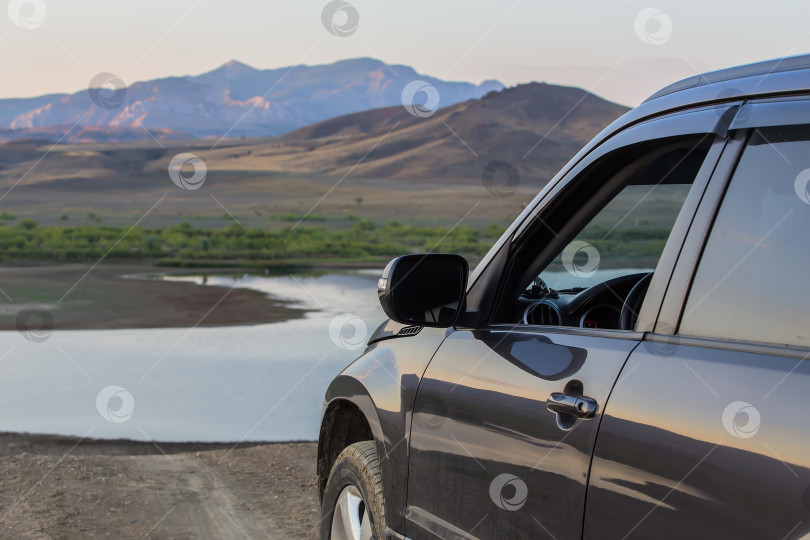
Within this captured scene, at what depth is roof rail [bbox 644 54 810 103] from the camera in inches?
75.4

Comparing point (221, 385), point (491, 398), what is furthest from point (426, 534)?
point (221, 385)

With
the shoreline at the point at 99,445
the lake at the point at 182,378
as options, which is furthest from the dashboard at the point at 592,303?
the lake at the point at 182,378

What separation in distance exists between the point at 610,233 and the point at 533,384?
2.00 feet

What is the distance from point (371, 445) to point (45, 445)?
659 centimetres

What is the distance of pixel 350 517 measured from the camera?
3.44m

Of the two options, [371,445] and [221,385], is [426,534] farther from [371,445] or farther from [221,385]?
[221,385]

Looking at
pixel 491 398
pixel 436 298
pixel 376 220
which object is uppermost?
pixel 376 220

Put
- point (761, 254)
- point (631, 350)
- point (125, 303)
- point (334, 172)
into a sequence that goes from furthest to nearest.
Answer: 1. point (334, 172)
2. point (125, 303)
3. point (631, 350)
4. point (761, 254)

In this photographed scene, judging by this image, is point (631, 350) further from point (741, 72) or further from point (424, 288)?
point (424, 288)

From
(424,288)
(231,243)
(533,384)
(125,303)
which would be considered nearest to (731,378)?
(533,384)

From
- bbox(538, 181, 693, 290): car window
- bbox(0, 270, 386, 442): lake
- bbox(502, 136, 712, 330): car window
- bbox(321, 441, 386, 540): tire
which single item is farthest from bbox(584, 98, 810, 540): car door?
bbox(0, 270, 386, 442): lake

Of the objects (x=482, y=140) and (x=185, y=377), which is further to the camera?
(x=482, y=140)

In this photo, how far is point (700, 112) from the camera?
211cm

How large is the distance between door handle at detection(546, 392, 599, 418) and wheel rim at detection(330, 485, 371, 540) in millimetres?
1291
